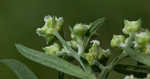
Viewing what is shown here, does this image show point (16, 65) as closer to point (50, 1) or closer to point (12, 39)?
point (12, 39)

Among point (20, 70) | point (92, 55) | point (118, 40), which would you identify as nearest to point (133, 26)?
point (118, 40)

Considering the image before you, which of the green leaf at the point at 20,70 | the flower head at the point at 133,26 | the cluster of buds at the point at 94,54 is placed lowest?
the green leaf at the point at 20,70

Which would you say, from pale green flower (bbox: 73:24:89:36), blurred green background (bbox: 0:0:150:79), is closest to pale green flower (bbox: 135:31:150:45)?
pale green flower (bbox: 73:24:89:36)

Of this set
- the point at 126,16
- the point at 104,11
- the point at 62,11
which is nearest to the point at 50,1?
the point at 62,11

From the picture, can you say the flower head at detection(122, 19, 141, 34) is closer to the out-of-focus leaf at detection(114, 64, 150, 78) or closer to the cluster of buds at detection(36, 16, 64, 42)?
the out-of-focus leaf at detection(114, 64, 150, 78)

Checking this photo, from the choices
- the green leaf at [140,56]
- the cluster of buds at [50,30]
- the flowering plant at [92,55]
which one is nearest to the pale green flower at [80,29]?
the flowering plant at [92,55]

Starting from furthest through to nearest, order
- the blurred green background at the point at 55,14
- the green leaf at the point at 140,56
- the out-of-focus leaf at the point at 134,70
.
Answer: the blurred green background at the point at 55,14
the out-of-focus leaf at the point at 134,70
the green leaf at the point at 140,56

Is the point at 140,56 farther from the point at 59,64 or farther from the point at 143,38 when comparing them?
the point at 59,64

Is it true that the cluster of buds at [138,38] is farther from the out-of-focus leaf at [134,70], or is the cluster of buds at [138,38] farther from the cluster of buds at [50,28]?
the cluster of buds at [50,28]
